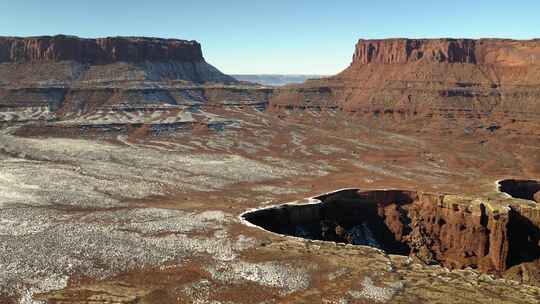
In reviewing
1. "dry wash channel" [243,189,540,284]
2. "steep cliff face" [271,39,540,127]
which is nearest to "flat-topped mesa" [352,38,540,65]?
"steep cliff face" [271,39,540,127]

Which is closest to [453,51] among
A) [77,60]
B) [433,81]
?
[433,81]

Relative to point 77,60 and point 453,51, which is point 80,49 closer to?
Answer: point 77,60

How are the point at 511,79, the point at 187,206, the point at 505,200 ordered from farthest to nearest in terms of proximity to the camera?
1. the point at 511,79
2. the point at 505,200
3. the point at 187,206

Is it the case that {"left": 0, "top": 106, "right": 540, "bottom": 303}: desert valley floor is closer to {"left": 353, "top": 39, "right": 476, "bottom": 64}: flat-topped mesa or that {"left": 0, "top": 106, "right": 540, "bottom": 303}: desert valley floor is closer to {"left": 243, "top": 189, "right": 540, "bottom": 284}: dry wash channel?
{"left": 243, "top": 189, "right": 540, "bottom": 284}: dry wash channel

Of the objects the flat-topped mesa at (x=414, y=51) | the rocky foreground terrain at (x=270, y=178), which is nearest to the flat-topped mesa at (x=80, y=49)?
the rocky foreground terrain at (x=270, y=178)

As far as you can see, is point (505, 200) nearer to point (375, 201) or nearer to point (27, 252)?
point (375, 201)

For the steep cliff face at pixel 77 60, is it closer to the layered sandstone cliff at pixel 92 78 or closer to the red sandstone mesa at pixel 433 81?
the layered sandstone cliff at pixel 92 78

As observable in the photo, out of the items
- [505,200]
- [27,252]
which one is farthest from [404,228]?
[27,252]
